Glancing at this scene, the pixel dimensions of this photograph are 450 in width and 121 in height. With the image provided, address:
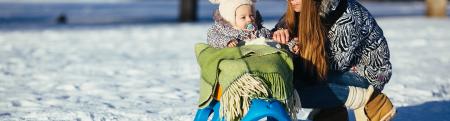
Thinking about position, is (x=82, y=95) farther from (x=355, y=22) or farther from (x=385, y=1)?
(x=385, y=1)

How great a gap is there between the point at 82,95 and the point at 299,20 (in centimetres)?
294

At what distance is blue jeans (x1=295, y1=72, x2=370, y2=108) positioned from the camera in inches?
147

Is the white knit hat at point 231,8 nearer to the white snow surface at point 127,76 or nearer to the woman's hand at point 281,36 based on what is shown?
the woman's hand at point 281,36

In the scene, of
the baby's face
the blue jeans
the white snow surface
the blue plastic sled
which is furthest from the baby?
the white snow surface

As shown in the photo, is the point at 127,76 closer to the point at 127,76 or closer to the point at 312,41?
the point at 127,76

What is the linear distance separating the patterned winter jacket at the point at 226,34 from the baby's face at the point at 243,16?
35 mm

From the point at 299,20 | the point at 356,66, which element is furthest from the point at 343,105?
the point at 299,20

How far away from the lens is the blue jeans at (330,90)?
12.2 feet

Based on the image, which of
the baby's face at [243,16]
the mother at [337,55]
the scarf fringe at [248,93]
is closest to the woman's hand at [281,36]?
the mother at [337,55]

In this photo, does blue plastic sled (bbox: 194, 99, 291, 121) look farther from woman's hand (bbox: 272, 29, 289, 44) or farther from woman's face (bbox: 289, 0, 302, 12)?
woman's face (bbox: 289, 0, 302, 12)

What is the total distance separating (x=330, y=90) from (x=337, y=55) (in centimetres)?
18

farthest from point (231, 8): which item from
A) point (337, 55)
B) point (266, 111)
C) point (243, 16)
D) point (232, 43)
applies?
point (266, 111)

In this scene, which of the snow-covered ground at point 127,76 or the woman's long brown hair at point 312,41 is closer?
the woman's long brown hair at point 312,41

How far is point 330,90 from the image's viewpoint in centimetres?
374
